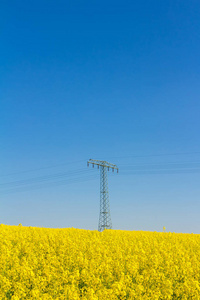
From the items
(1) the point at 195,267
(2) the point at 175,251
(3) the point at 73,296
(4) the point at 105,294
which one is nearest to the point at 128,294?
(4) the point at 105,294

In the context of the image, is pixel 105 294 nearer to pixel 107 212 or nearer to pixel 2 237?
pixel 2 237

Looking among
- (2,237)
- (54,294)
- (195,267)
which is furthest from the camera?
(2,237)

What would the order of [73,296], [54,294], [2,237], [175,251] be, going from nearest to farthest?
[73,296]
[54,294]
[175,251]
[2,237]

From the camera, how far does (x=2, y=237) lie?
17.3 meters

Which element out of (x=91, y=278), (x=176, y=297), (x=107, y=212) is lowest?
(x=176, y=297)

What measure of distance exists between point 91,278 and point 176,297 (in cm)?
286

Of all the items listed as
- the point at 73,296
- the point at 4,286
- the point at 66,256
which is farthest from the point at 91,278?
the point at 66,256

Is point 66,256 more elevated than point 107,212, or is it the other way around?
point 107,212

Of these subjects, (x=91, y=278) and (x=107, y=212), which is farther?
(x=107, y=212)

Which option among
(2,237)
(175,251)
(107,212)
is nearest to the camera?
(175,251)

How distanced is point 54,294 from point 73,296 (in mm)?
1152

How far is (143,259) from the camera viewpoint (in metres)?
12.6

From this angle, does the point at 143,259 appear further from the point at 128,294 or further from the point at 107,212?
the point at 107,212

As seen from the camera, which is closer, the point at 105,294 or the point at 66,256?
the point at 105,294
